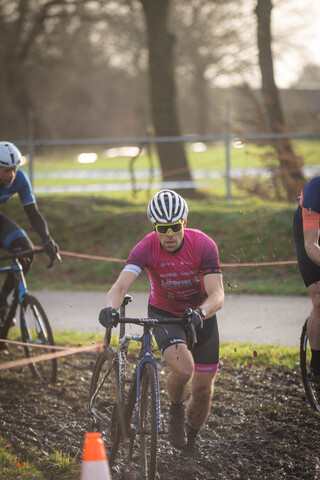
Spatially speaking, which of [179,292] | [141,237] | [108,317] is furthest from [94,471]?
[141,237]

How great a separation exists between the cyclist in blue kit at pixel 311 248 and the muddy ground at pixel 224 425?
1.79 feet

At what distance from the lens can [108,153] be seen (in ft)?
143

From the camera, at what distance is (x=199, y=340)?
5.04m

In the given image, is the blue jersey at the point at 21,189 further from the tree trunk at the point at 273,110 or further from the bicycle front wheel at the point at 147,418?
the tree trunk at the point at 273,110

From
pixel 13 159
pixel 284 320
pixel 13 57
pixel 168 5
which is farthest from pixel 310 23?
pixel 13 159

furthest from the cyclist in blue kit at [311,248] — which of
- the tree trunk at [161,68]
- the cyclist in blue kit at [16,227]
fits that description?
the tree trunk at [161,68]

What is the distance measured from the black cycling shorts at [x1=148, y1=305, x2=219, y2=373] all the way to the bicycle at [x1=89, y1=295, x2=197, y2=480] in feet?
0.79

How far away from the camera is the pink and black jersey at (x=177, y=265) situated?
4879mm

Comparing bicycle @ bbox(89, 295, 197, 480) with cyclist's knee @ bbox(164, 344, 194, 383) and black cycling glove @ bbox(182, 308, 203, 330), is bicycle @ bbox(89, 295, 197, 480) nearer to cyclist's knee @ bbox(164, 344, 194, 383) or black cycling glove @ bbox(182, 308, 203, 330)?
black cycling glove @ bbox(182, 308, 203, 330)

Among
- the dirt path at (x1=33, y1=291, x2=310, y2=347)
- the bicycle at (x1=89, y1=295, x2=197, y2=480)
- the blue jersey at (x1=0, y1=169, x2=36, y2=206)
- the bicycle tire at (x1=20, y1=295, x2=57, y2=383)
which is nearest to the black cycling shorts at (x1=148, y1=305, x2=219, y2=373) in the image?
the bicycle at (x1=89, y1=295, x2=197, y2=480)

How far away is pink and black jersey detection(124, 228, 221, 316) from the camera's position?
488cm

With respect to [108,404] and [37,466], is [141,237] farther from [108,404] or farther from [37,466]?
[37,466]

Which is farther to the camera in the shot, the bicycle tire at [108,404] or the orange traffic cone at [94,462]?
the bicycle tire at [108,404]

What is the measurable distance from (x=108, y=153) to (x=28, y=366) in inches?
1448
